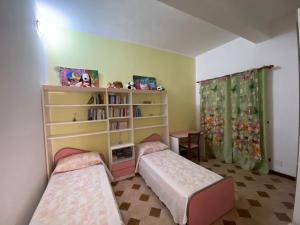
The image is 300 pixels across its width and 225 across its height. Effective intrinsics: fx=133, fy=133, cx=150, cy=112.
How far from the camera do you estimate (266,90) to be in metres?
2.56

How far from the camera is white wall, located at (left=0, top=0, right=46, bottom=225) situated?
107 cm

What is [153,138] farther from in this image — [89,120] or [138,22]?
[138,22]

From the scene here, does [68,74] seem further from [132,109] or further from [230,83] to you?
[230,83]

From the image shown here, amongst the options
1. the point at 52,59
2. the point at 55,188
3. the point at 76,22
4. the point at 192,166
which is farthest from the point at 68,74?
the point at 192,166

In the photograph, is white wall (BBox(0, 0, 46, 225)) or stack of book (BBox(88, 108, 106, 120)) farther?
stack of book (BBox(88, 108, 106, 120))

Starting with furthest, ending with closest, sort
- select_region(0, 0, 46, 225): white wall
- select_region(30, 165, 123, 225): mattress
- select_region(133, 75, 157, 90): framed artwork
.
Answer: select_region(133, 75, 157, 90): framed artwork, select_region(30, 165, 123, 225): mattress, select_region(0, 0, 46, 225): white wall

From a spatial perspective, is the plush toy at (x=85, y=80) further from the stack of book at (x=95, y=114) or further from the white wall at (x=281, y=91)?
the white wall at (x=281, y=91)

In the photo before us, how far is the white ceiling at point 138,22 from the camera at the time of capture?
192 cm

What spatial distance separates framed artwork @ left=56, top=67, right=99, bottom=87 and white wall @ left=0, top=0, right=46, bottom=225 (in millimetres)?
468

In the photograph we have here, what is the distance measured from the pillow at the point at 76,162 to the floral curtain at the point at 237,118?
281 centimetres

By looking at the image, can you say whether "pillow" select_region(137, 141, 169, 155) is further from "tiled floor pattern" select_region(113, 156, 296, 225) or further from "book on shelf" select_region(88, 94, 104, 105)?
"book on shelf" select_region(88, 94, 104, 105)

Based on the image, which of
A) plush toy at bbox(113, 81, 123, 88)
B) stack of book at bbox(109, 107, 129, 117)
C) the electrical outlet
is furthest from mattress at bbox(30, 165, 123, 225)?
the electrical outlet

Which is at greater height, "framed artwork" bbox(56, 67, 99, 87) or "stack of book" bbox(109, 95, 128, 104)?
"framed artwork" bbox(56, 67, 99, 87)

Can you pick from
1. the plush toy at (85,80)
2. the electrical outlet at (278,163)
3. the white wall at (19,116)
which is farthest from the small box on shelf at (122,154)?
the electrical outlet at (278,163)
